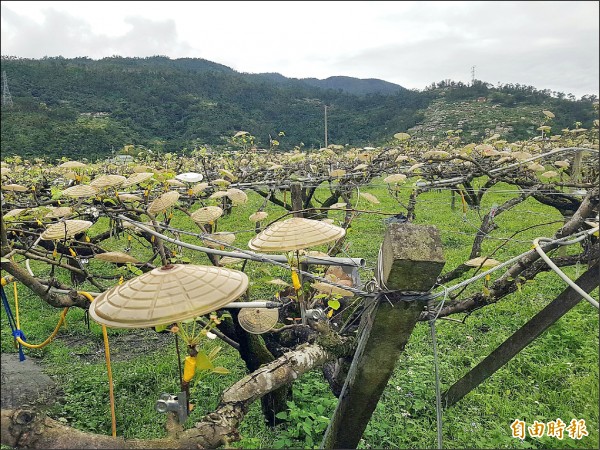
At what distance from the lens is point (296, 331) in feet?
11.0

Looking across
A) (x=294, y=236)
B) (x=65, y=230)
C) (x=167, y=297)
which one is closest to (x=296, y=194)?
(x=65, y=230)

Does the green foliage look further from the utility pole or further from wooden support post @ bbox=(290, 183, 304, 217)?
the utility pole

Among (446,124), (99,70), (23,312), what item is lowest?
(23,312)

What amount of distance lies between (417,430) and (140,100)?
172ft

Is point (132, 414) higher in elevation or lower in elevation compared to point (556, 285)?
lower

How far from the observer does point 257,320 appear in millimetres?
3006

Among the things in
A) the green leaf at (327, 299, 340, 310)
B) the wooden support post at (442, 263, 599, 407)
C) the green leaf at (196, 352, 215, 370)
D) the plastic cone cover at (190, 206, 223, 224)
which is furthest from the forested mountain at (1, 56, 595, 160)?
the green leaf at (196, 352, 215, 370)

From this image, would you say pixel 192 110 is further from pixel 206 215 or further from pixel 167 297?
pixel 167 297

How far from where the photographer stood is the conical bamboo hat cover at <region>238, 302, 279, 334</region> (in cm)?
295

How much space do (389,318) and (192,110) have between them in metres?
49.7

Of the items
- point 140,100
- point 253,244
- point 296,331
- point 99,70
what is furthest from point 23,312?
point 99,70

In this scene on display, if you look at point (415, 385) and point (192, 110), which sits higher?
point (192, 110)

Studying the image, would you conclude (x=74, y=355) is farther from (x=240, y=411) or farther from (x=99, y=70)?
(x=99, y=70)

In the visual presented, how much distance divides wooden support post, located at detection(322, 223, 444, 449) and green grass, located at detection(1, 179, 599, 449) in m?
0.90
